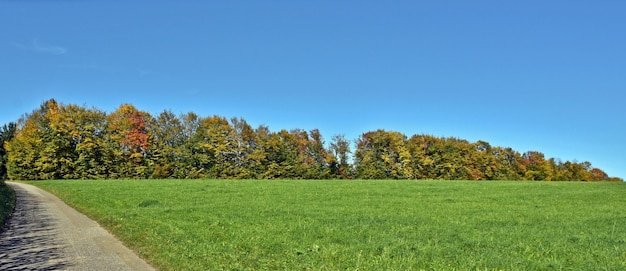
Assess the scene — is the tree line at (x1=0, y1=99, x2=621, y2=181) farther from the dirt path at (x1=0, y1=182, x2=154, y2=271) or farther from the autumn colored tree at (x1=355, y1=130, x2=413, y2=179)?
the dirt path at (x1=0, y1=182, x2=154, y2=271)

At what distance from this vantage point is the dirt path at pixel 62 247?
30.2ft

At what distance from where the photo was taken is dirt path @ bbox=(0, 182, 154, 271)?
9219 millimetres

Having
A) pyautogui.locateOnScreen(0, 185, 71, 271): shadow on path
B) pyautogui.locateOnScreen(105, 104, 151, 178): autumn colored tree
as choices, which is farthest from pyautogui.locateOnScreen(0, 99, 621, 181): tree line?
pyautogui.locateOnScreen(0, 185, 71, 271): shadow on path

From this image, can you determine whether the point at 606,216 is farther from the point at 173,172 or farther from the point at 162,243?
the point at 173,172

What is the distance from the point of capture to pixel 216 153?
81.8 meters

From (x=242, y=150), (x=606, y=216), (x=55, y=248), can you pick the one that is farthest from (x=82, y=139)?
(x=606, y=216)

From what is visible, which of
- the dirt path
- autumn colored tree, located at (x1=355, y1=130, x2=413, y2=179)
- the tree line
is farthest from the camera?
autumn colored tree, located at (x1=355, y1=130, x2=413, y2=179)

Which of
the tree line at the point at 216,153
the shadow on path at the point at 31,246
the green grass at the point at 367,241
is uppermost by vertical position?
the tree line at the point at 216,153

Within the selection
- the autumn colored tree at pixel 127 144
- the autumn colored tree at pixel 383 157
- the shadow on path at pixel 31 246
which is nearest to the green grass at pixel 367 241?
the shadow on path at pixel 31 246

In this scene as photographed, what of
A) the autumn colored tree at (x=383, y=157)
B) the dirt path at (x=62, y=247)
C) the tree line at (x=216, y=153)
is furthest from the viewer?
the autumn colored tree at (x=383, y=157)

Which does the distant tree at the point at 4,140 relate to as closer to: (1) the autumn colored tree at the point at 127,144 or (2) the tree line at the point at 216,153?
(2) the tree line at the point at 216,153

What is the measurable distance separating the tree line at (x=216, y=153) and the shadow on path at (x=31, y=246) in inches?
2423

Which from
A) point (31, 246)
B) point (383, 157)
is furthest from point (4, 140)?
point (31, 246)

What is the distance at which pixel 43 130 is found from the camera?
241ft
